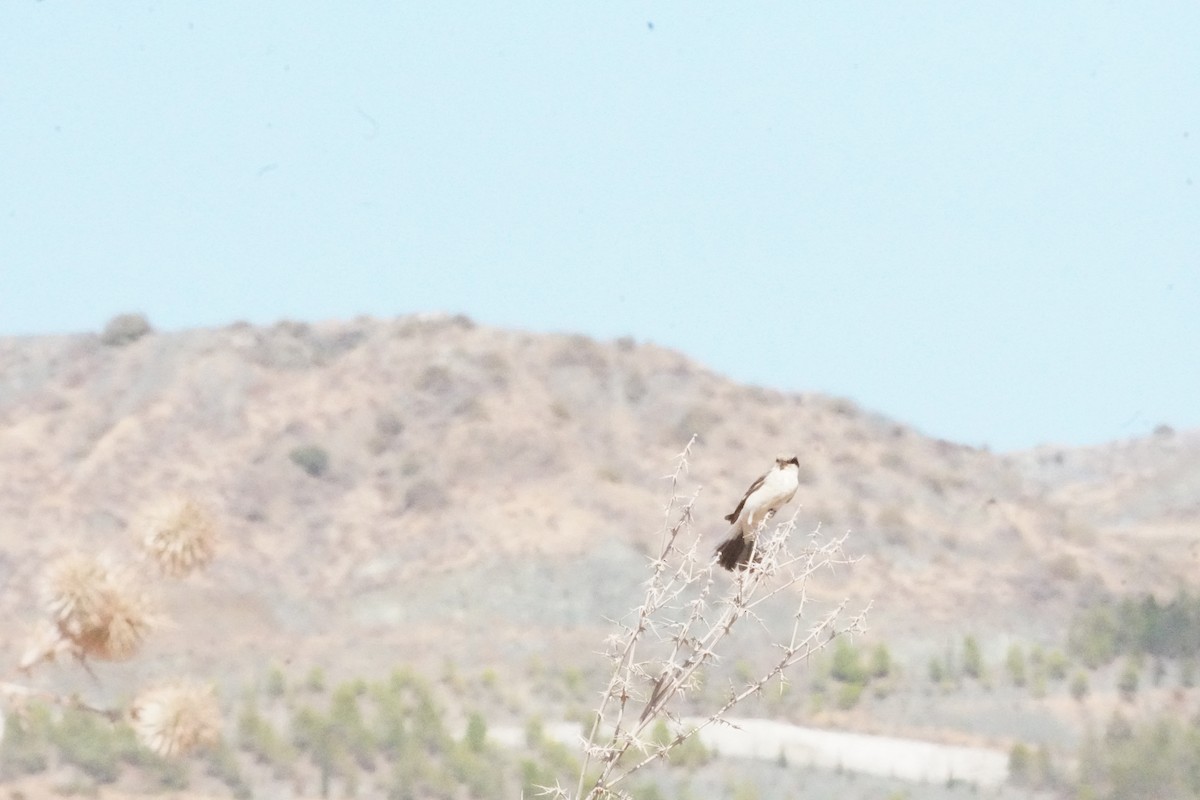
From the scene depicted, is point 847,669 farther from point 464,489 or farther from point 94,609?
point 94,609

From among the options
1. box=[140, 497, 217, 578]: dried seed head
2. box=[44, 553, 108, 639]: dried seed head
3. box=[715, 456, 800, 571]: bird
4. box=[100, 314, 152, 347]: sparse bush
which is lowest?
box=[44, 553, 108, 639]: dried seed head

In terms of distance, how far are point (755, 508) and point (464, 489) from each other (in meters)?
57.1

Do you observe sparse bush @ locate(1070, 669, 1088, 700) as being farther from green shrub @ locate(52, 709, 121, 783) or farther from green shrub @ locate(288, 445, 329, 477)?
green shrub @ locate(288, 445, 329, 477)

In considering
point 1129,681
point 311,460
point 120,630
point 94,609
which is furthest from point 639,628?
point 311,460

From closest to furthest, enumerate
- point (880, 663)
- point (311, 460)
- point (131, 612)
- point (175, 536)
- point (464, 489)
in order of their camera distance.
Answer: point (131, 612) → point (175, 536) → point (880, 663) → point (464, 489) → point (311, 460)

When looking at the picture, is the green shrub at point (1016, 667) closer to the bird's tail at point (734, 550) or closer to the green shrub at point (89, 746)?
the green shrub at point (89, 746)

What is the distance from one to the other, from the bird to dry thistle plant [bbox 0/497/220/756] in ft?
26.4

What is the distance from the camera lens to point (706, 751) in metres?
40.6

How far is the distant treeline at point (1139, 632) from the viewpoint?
50.4 m

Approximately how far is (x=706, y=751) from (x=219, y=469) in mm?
31437

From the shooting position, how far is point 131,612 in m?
17.1

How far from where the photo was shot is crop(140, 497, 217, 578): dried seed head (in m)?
17.8

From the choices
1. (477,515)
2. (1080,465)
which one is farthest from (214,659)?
(1080,465)

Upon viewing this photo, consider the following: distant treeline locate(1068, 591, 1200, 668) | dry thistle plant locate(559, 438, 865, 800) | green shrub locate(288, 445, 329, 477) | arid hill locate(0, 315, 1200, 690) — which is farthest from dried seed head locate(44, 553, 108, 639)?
green shrub locate(288, 445, 329, 477)
